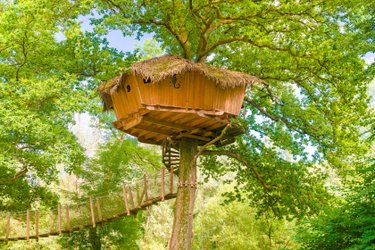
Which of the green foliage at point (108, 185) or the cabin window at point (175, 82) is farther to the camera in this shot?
the green foliage at point (108, 185)

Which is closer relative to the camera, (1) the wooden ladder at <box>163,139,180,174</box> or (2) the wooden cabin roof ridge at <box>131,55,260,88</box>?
(2) the wooden cabin roof ridge at <box>131,55,260,88</box>

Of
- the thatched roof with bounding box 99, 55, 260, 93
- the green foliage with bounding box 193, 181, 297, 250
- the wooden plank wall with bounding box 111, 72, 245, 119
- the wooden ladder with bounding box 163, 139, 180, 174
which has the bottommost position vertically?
the green foliage with bounding box 193, 181, 297, 250

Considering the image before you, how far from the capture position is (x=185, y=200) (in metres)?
10.2

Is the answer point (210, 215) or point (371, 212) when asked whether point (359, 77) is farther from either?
point (210, 215)

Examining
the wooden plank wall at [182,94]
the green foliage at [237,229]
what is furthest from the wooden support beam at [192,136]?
the green foliage at [237,229]

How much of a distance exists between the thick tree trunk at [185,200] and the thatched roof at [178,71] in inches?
87.9

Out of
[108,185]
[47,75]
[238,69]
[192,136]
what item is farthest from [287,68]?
[108,185]

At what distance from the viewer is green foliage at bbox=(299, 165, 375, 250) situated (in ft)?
19.1

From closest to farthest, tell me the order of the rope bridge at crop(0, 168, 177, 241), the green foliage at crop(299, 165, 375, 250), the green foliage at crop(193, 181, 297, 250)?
the green foliage at crop(299, 165, 375, 250) → the rope bridge at crop(0, 168, 177, 241) → the green foliage at crop(193, 181, 297, 250)

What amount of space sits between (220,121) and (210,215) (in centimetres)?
1454

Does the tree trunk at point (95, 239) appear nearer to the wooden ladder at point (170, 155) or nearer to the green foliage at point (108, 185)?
the green foliage at point (108, 185)

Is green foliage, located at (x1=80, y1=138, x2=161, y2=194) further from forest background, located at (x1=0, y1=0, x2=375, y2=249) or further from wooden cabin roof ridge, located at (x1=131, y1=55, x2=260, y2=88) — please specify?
wooden cabin roof ridge, located at (x1=131, y1=55, x2=260, y2=88)

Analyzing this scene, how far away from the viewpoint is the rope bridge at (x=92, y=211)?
35.5ft

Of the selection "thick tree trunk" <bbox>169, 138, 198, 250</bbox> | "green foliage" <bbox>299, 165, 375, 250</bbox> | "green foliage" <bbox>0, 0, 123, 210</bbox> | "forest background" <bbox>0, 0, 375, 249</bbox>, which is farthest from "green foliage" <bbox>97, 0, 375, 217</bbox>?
"green foliage" <bbox>299, 165, 375, 250</bbox>
